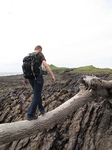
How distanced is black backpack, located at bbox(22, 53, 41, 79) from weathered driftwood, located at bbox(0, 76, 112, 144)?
64.3 inches

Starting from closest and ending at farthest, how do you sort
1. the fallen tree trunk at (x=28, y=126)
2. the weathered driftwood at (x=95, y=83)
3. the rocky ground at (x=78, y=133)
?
the fallen tree trunk at (x=28, y=126), the weathered driftwood at (x=95, y=83), the rocky ground at (x=78, y=133)

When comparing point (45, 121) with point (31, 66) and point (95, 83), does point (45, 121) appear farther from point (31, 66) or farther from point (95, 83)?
point (95, 83)

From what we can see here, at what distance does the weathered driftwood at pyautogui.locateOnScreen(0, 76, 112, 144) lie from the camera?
5.00 m

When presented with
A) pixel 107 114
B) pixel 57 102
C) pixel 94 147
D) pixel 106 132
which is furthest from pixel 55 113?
pixel 57 102

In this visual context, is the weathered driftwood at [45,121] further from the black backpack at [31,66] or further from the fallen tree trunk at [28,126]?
the black backpack at [31,66]

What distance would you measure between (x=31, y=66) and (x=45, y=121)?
81.1 inches

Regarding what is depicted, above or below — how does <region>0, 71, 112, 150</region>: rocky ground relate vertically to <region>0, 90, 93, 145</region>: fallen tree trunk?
below

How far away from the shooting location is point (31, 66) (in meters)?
4.98

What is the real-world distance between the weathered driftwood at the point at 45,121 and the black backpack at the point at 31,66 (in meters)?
1.63

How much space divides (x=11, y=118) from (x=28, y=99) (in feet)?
9.52

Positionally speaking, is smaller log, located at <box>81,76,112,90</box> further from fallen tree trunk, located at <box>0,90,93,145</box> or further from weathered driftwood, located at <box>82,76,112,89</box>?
fallen tree trunk, located at <box>0,90,93,145</box>

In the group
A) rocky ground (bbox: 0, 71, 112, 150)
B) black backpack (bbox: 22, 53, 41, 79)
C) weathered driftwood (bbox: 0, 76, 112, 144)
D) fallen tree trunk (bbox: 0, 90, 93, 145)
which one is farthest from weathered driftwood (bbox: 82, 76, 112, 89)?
black backpack (bbox: 22, 53, 41, 79)

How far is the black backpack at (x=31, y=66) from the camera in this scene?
197 inches

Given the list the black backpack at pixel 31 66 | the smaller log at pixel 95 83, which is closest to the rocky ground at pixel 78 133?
the smaller log at pixel 95 83
